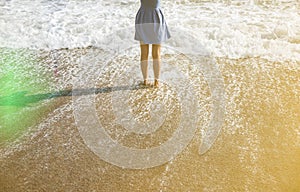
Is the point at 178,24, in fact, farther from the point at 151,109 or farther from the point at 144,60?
the point at 151,109

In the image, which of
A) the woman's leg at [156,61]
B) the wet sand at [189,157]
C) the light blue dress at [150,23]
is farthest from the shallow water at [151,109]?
the light blue dress at [150,23]

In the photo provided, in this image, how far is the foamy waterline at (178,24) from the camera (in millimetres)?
6008

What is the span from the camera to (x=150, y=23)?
4402 mm

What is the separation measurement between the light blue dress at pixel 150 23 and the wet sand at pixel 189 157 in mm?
711

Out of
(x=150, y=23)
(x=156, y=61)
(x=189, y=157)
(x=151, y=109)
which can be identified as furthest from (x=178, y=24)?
(x=189, y=157)

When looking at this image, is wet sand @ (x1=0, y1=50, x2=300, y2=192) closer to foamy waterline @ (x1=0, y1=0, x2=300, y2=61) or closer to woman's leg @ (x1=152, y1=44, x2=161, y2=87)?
woman's leg @ (x1=152, y1=44, x2=161, y2=87)

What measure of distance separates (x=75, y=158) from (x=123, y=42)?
9.96 ft

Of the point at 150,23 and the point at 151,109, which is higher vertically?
the point at 150,23

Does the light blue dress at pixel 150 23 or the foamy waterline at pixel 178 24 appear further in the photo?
the foamy waterline at pixel 178 24

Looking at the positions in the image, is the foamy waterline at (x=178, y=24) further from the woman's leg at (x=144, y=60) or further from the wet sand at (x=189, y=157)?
the wet sand at (x=189, y=157)

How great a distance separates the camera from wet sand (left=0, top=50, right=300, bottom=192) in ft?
10.7

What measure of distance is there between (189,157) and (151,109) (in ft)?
3.06

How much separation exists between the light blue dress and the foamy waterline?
146cm

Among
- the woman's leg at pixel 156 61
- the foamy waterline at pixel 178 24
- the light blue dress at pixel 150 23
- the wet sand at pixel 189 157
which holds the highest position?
the light blue dress at pixel 150 23
